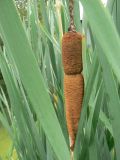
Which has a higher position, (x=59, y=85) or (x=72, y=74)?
(x=72, y=74)

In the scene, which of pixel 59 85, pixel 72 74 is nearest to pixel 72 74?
pixel 72 74

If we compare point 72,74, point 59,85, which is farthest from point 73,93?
point 59,85

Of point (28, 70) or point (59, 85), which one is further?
point (59, 85)

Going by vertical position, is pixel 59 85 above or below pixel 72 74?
below

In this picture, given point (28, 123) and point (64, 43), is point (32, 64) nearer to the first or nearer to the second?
point (64, 43)

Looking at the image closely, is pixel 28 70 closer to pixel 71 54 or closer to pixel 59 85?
pixel 71 54

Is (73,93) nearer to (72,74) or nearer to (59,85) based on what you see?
(72,74)

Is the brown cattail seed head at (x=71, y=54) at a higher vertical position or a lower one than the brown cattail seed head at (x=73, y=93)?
higher

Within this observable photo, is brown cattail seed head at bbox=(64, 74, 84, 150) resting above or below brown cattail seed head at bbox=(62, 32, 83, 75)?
below

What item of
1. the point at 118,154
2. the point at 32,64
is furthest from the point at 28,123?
the point at 32,64
